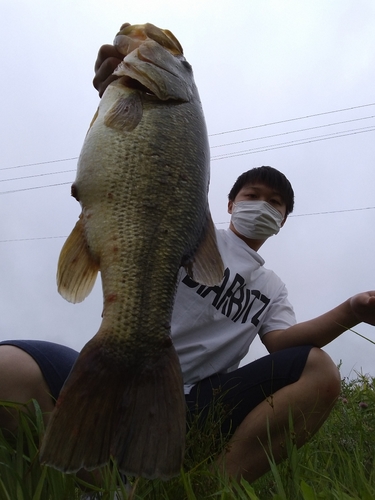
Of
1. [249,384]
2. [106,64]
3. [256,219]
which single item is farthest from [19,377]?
[256,219]

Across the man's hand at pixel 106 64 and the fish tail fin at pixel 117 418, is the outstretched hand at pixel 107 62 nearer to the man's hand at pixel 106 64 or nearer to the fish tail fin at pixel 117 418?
→ the man's hand at pixel 106 64

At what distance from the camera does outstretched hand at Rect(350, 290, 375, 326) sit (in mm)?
2250

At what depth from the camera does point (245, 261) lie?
3.03 meters

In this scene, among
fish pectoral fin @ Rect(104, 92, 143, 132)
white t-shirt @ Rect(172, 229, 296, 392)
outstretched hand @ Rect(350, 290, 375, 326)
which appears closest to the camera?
fish pectoral fin @ Rect(104, 92, 143, 132)

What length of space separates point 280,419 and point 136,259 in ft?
3.93

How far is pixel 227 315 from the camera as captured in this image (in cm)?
272

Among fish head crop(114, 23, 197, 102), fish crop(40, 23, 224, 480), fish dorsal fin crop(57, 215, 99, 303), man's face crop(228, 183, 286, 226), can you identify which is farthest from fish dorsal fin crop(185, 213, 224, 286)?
man's face crop(228, 183, 286, 226)

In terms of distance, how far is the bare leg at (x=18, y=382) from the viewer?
1.90 m

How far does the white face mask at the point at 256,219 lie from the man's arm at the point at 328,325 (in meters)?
0.67

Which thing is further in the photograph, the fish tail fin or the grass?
the grass

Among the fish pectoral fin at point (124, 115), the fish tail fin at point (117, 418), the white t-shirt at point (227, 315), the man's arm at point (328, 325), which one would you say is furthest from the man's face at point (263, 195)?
the fish tail fin at point (117, 418)

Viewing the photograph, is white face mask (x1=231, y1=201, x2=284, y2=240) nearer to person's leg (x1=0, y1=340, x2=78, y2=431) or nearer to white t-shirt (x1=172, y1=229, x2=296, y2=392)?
white t-shirt (x1=172, y1=229, x2=296, y2=392)

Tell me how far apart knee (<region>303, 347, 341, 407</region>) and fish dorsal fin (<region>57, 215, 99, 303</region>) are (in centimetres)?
125

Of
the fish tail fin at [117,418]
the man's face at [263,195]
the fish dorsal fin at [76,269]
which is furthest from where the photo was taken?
the man's face at [263,195]
